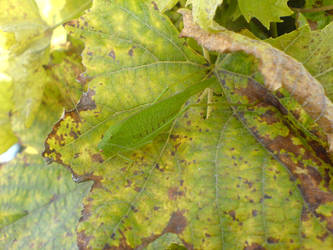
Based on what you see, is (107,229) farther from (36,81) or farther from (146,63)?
(36,81)

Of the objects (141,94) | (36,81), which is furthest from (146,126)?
(36,81)

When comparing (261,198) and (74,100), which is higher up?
(74,100)

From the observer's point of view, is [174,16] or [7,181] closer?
[174,16]

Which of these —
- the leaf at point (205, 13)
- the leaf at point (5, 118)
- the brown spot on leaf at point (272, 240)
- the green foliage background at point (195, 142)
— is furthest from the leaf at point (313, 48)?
the leaf at point (5, 118)

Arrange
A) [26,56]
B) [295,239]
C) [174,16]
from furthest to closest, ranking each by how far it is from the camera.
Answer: [26,56] < [174,16] < [295,239]

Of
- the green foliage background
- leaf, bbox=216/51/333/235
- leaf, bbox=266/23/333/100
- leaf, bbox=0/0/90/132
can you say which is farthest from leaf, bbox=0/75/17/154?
leaf, bbox=266/23/333/100

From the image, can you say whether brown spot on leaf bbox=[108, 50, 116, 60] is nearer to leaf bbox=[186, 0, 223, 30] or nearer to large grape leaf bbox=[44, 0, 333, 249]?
large grape leaf bbox=[44, 0, 333, 249]
